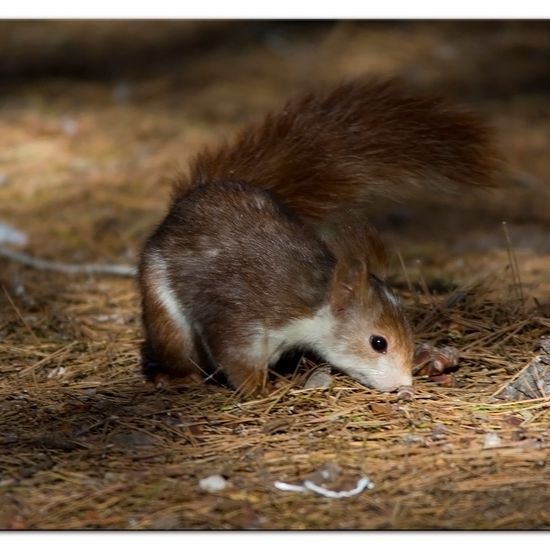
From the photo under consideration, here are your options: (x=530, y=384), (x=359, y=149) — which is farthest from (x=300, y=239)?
(x=530, y=384)

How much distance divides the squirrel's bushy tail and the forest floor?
68 cm

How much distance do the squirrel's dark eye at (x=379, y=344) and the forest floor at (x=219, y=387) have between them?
0.20 meters

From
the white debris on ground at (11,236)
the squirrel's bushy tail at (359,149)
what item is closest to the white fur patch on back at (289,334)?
the squirrel's bushy tail at (359,149)

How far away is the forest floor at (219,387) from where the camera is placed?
3283mm

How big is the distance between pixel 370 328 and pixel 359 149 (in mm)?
834

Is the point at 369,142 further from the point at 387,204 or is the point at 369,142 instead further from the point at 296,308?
the point at 387,204

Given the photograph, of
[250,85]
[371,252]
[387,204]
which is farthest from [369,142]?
[250,85]

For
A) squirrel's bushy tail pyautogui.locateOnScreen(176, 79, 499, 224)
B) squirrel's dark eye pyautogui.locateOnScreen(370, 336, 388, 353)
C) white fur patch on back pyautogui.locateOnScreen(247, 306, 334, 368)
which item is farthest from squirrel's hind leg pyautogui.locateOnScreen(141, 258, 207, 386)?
squirrel's dark eye pyautogui.locateOnScreen(370, 336, 388, 353)

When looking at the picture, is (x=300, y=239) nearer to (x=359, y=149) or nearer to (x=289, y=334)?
(x=289, y=334)

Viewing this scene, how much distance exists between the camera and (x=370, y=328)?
3.84m

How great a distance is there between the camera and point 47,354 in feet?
15.1

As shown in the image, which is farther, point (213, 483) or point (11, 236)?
point (11, 236)

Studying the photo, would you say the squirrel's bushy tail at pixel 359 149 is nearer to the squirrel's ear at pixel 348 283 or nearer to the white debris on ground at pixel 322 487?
the squirrel's ear at pixel 348 283

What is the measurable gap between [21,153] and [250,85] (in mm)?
2363
